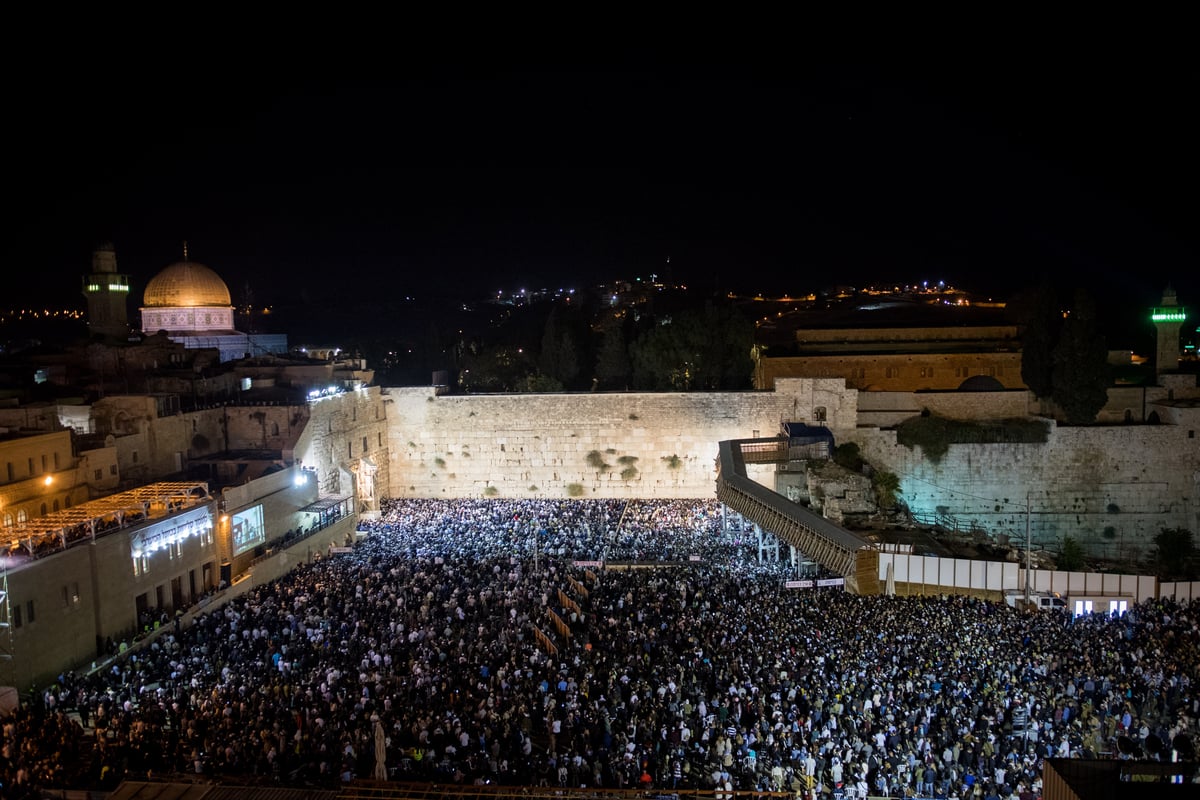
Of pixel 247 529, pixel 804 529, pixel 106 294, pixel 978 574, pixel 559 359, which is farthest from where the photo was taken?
pixel 559 359

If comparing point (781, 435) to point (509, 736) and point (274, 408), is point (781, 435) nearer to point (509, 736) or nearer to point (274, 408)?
point (274, 408)

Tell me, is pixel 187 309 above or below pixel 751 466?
above

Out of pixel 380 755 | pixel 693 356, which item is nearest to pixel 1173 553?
pixel 693 356

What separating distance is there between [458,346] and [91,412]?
3832cm

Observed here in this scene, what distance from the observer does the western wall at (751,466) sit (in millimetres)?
29078

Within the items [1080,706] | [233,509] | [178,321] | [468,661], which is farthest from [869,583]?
[178,321]

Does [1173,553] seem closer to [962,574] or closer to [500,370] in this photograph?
[962,574]

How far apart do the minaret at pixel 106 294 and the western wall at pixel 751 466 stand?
1484cm

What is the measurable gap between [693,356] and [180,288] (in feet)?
77.4

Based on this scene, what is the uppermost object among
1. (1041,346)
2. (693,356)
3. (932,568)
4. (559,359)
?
(1041,346)

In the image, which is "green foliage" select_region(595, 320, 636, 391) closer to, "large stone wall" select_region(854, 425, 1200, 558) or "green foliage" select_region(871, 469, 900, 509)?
"green foliage" select_region(871, 469, 900, 509)

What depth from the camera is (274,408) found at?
28.9 metres

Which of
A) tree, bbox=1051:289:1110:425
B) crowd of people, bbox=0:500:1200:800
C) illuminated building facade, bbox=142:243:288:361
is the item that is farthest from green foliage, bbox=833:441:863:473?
illuminated building facade, bbox=142:243:288:361

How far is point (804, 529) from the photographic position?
69.3ft
